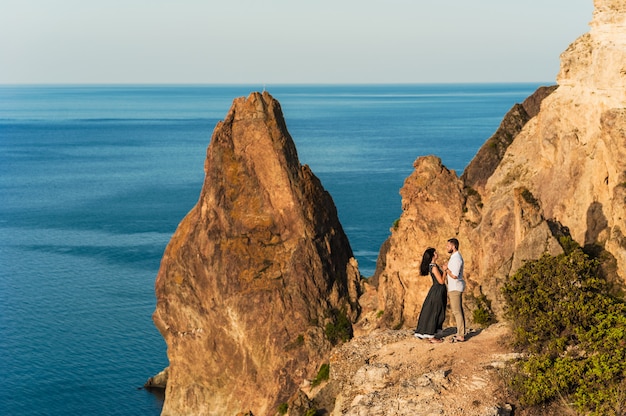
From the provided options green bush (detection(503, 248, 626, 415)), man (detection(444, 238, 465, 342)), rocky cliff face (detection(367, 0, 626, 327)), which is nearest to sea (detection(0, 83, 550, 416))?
rocky cliff face (detection(367, 0, 626, 327))

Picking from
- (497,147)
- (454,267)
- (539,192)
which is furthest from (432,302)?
(497,147)

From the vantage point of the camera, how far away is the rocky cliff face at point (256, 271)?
210 ft

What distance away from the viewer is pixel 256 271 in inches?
2581

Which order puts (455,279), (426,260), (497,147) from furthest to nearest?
(497,147)
(455,279)
(426,260)

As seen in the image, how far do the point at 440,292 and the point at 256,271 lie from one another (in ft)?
110

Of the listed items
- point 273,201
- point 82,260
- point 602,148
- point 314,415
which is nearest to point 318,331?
Result: point 273,201

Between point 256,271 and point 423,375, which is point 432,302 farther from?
point 256,271

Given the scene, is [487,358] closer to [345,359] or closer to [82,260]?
[345,359]

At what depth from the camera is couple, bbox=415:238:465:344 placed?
3222 centimetres

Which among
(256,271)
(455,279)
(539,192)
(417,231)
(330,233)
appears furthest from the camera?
(330,233)

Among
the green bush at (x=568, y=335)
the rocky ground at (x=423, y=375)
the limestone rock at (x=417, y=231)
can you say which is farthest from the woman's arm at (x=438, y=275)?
the limestone rock at (x=417, y=231)

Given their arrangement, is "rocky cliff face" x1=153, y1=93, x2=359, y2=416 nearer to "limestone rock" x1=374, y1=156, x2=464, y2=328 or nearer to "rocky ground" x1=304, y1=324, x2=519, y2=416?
"limestone rock" x1=374, y1=156, x2=464, y2=328

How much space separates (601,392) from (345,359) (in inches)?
409

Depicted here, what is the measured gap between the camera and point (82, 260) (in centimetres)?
12094
